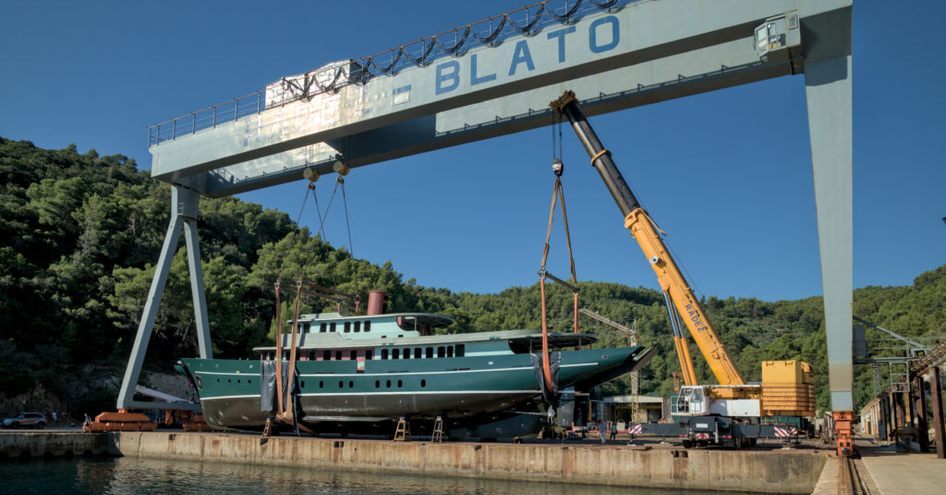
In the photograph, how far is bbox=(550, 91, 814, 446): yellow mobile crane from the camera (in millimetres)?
19203

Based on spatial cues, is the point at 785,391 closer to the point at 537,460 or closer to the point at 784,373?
the point at 784,373

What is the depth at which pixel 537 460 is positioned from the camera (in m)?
19.4

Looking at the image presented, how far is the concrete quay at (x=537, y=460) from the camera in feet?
54.6

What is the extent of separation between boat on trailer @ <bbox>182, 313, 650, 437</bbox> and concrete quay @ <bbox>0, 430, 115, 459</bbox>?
4091mm

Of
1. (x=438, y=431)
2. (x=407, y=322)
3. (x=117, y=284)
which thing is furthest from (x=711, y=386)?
(x=117, y=284)

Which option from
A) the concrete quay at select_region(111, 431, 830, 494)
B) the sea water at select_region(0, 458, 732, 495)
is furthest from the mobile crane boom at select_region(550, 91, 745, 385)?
the sea water at select_region(0, 458, 732, 495)

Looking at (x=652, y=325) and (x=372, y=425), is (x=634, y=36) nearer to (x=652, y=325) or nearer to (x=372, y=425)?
(x=372, y=425)

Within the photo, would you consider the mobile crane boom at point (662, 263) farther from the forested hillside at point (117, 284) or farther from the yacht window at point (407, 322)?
the forested hillside at point (117, 284)

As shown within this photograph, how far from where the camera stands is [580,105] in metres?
20.6

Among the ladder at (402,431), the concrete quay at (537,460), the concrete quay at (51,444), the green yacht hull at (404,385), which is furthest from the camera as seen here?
the concrete quay at (51,444)

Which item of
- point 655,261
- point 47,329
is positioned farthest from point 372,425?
point 47,329

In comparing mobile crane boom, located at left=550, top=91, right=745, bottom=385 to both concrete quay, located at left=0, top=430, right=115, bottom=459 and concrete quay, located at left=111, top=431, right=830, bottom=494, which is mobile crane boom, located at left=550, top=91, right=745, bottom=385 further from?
concrete quay, located at left=0, top=430, right=115, bottom=459

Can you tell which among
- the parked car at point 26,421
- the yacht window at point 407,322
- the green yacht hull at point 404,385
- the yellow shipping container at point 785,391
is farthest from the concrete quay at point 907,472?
the parked car at point 26,421

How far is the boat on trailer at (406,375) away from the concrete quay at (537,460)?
7.93 ft
